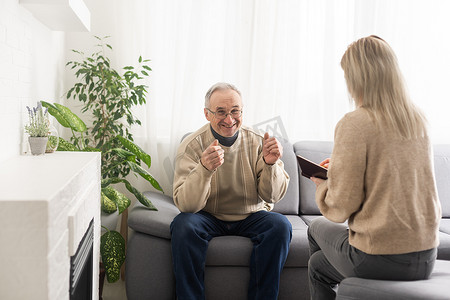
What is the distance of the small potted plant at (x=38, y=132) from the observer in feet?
5.95

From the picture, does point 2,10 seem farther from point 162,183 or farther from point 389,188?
point 162,183

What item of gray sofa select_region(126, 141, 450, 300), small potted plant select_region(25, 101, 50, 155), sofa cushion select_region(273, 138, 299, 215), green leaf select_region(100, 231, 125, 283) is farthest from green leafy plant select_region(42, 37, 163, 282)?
sofa cushion select_region(273, 138, 299, 215)

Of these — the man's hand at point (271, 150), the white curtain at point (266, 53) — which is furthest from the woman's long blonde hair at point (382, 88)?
the white curtain at point (266, 53)

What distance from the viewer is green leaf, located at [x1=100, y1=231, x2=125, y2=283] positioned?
7.55 ft

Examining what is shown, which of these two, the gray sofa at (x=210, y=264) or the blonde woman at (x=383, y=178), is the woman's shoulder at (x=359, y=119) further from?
the gray sofa at (x=210, y=264)

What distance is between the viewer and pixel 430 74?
135 inches

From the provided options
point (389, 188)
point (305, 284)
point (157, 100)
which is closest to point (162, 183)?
point (157, 100)

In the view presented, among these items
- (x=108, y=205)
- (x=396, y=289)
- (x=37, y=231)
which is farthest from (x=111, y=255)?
(x=396, y=289)

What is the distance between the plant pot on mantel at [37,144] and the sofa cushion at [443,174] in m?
2.55

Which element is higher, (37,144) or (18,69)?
(18,69)

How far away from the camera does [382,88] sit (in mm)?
1517

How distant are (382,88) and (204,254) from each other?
1203 millimetres

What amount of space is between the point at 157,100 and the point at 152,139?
11.8 inches

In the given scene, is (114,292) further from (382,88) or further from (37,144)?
(382,88)
